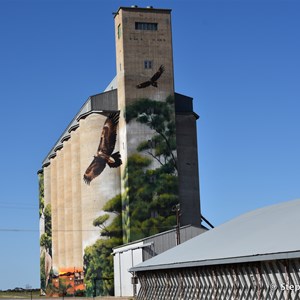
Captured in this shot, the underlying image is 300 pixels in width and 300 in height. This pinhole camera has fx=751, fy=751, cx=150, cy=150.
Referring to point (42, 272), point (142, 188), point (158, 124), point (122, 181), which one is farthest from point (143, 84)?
point (42, 272)

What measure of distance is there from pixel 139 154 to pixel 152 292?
57.7m

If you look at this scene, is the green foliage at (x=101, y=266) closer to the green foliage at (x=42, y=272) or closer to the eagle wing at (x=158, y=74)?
the eagle wing at (x=158, y=74)

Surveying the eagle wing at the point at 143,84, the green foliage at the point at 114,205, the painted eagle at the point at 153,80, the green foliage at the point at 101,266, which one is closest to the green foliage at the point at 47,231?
the green foliage at the point at 101,266

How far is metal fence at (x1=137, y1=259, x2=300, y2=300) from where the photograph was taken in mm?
31734

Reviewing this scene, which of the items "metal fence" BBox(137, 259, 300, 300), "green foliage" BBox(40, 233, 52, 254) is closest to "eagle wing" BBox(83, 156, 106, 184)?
"green foliage" BBox(40, 233, 52, 254)

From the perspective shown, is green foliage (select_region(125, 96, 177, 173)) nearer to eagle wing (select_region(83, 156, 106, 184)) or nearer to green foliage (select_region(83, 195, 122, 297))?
eagle wing (select_region(83, 156, 106, 184))

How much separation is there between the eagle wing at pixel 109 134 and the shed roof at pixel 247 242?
194ft

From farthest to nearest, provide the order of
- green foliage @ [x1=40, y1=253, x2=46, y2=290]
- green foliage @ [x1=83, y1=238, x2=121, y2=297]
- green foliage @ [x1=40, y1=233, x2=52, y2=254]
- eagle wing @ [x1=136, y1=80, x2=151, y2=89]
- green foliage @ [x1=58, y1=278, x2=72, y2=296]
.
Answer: green foliage @ [x1=40, y1=253, x2=46, y2=290] → green foliage @ [x1=40, y1=233, x2=52, y2=254] → green foliage @ [x1=58, y1=278, x2=72, y2=296] → eagle wing @ [x1=136, y1=80, x2=151, y2=89] → green foliage @ [x1=83, y1=238, x2=121, y2=297]

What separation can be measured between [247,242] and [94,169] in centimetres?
7473

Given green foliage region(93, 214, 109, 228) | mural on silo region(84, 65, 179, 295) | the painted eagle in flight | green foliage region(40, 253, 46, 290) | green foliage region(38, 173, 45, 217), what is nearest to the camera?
mural on silo region(84, 65, 179, 295)

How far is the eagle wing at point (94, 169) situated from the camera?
111 meters

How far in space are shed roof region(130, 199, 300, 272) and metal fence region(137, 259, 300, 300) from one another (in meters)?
0.57

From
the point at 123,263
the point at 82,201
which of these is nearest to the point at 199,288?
the point at 123,263

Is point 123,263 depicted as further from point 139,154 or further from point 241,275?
point 241,275
